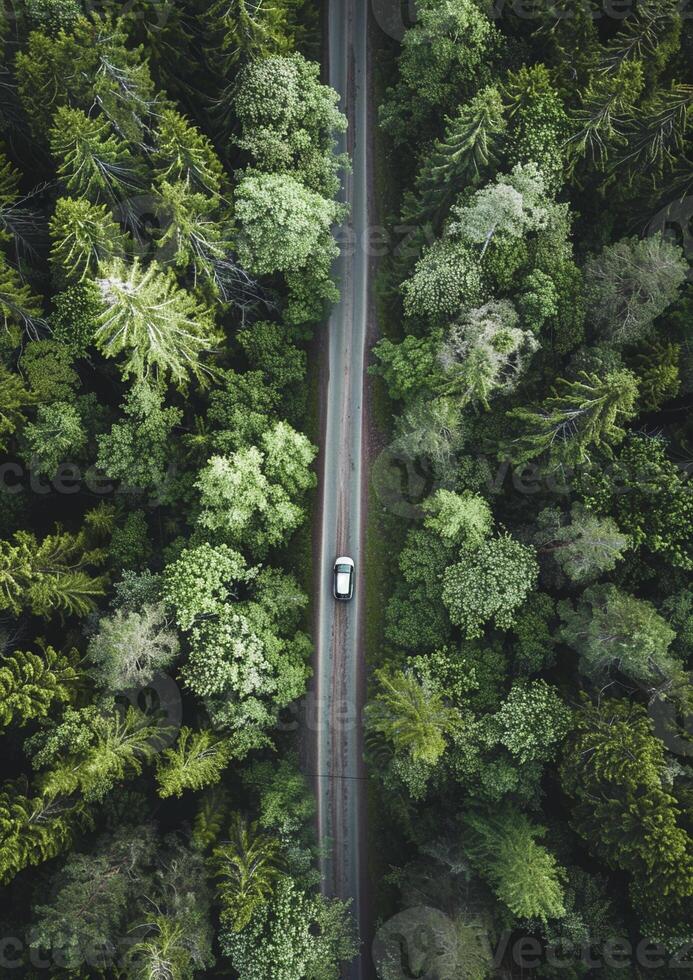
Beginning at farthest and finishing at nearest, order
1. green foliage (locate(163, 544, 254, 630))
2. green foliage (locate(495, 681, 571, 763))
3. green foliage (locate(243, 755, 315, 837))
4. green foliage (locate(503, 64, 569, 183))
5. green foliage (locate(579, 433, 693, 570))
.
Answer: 1. green foliage (locate(243, 755, 315, 837))
2. green foliage (locate(163, 544, 254, 630))
3. green foliage (locate(503, 64, 569, 183))
4. green foliage (locate(579, 433, 693, 570))
5. green foliage (locate(495, 681, 571, 763))

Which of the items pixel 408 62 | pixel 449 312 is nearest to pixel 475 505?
pixel 449 312

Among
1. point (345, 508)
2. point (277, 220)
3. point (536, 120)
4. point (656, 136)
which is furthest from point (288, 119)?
point (345, 508)

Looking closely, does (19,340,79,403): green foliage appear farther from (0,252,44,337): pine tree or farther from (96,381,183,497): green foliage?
(96,381,183,497): green foliage

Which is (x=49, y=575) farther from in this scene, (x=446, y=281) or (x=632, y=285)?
(x=632, y=285)

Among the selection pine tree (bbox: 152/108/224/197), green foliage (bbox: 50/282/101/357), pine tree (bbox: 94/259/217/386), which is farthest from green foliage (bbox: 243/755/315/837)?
pine tree (bbox: 152/108/224/197)

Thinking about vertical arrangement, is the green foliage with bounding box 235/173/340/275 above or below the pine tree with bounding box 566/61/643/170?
below

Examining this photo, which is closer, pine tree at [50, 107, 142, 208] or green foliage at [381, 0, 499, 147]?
pine tree at [50, 107, 142, 208]

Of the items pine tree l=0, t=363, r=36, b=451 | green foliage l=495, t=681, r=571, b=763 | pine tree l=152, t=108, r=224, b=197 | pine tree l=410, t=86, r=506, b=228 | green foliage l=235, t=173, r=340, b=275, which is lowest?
green foliage l=495, t=681, r=571, b=763
